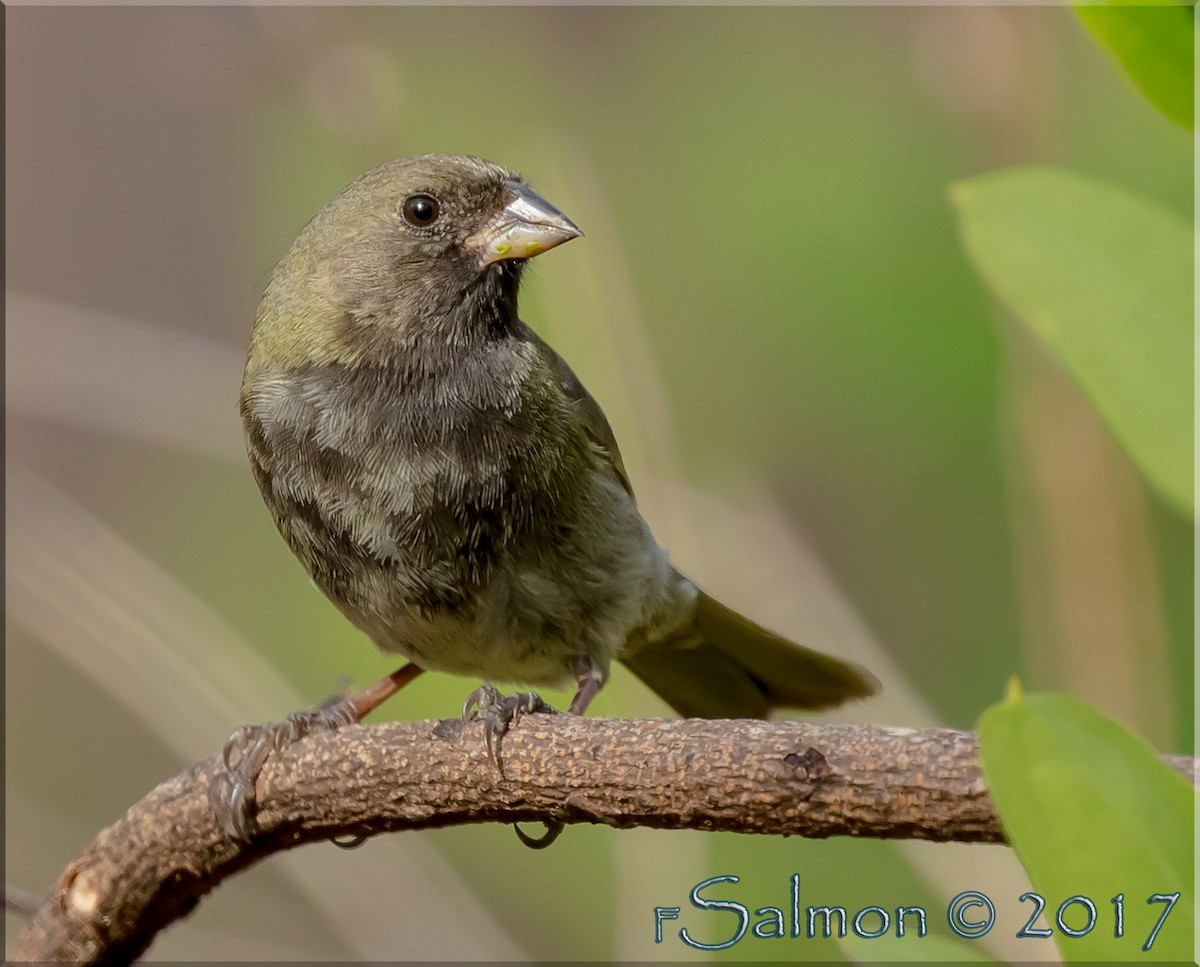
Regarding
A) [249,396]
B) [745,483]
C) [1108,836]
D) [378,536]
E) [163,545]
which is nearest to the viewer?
[1108,836]

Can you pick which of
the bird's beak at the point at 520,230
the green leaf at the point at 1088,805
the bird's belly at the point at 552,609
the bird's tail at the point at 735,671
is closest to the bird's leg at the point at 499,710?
the bird's belly at the point at 552,609

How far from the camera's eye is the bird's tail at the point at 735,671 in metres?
3.22

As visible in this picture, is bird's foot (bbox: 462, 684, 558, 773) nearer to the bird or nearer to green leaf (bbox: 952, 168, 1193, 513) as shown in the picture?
the bird

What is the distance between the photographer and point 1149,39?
0.87m

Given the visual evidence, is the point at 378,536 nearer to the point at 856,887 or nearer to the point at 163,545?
the point at 856,887

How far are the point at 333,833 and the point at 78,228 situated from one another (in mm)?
4066

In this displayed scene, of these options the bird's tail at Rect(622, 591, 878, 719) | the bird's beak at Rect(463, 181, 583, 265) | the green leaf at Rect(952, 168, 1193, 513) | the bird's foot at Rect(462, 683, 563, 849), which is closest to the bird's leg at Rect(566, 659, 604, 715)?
the bird's tail at Rect(622, 591, 878, 719)

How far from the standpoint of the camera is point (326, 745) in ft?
7.86

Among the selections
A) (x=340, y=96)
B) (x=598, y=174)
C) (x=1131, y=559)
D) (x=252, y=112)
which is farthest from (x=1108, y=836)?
(x=252, y=112)

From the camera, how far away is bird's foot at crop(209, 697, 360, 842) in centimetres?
244

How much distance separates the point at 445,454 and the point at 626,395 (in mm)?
992

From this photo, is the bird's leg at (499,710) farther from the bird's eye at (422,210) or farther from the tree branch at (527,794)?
the bird's eye at (422,210)

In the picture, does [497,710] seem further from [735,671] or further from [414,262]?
[735,671]

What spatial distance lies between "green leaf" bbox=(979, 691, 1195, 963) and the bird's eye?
2395 millimetres
